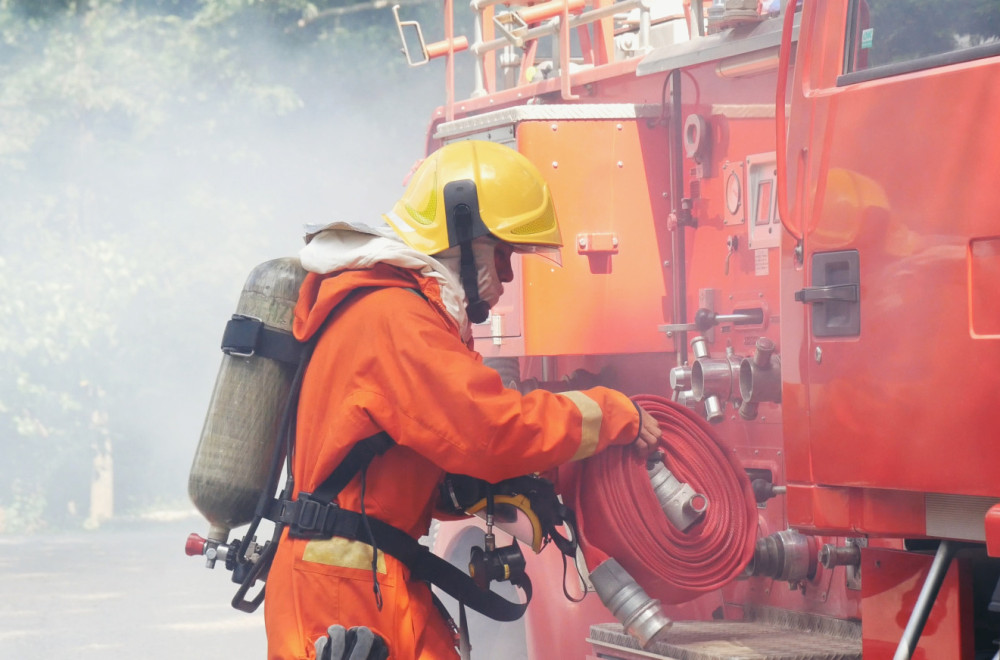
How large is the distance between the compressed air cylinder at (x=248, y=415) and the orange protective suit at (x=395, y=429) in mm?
117

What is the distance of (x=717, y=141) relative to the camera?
468cm

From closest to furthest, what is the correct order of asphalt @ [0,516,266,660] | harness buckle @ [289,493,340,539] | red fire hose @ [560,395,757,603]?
1. harness buckle @ [289,493,340,539]
2. red fire hose @ [560,395,757,603]
3. asphalt @ [0,516,266,660]

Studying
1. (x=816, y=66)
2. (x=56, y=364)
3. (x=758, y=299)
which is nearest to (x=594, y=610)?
(x=758, y=299)

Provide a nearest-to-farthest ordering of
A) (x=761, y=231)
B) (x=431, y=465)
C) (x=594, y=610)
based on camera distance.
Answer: (x=431, y=465) → (x=761, y=231) → (x=594, y=610)

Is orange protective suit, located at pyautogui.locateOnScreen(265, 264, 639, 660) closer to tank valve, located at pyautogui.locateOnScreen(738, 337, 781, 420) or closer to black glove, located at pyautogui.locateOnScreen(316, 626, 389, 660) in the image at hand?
black glove, located at pyautogui.locateOnScreen(316, 626, 389, 660)

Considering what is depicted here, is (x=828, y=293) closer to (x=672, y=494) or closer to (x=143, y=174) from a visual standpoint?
(x=672, y=494)

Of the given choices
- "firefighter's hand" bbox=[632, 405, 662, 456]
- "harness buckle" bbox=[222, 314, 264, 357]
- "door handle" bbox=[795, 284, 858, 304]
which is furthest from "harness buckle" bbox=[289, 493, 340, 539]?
"door handle" bbox=[795, 284, 858, 304]

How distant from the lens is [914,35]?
3.13 m

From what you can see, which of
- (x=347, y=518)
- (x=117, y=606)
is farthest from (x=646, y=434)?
(x=117, y=606)

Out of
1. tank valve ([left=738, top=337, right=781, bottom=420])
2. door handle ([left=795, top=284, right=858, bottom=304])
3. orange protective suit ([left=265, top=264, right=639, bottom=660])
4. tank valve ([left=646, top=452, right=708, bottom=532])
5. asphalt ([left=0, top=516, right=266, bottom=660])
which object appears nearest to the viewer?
door handle ([left=795, top=284, right=858, bottom=304])

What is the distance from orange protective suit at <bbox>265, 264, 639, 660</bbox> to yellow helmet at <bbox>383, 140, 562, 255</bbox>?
200 mm

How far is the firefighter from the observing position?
3.29 m

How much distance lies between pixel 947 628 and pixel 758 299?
1.58m

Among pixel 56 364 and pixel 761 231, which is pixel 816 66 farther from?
pixel 56 364
